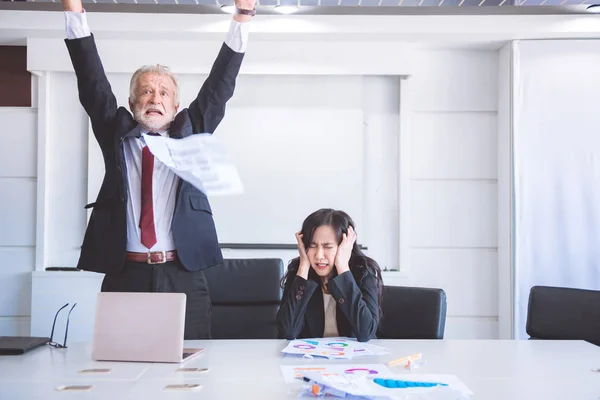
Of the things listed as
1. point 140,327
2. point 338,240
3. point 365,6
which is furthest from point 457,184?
point 140,327

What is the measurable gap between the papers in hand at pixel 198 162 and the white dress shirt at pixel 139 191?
0.39 feet

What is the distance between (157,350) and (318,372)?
0.47 meters

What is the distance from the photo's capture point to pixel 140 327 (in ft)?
6.22

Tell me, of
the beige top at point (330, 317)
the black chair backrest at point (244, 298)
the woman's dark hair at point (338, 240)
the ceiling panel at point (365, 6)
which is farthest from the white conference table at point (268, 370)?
the ceiling panel at point (365, 6)

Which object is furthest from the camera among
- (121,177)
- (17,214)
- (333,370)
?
(17,214)

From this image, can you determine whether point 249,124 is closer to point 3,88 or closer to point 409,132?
point 409,132

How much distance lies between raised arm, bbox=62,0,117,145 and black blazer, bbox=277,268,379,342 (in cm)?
91

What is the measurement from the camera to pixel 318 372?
1756mm

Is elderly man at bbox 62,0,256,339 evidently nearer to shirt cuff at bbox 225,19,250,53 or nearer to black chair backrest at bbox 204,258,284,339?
shirt cuff at bbox 225,19,250,53

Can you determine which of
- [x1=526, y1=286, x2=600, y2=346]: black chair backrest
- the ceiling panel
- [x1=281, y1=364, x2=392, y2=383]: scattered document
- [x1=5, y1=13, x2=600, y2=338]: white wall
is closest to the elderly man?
[x1=281, y1=364, x2=392, y2=383]: scattered document

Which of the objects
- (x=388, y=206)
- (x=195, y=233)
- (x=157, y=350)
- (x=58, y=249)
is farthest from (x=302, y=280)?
(x=58, y=249)

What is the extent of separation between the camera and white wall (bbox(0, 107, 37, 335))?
4.51 metres

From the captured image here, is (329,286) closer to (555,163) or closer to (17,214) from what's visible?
(555,163)

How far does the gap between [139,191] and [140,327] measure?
0.62 meters
